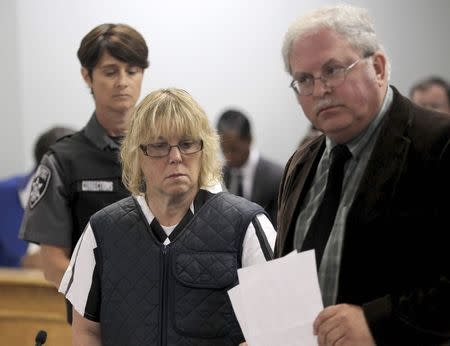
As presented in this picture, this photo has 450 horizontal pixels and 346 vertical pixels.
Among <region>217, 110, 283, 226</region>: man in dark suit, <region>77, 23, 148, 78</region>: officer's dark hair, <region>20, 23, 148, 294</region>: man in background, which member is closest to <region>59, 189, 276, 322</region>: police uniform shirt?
<region>20, 23, 148, 294</region>: man in background

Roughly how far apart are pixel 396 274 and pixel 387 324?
0.32 ft

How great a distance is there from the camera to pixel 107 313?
2.20m

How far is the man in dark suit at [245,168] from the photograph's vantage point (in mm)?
4641

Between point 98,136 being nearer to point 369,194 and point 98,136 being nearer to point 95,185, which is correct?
point 95,185

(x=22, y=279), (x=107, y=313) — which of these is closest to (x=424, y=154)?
(x=107, y=313)

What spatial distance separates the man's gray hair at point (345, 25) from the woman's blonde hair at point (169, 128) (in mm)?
512

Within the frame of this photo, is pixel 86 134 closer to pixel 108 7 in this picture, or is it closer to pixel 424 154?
pixel 424 154

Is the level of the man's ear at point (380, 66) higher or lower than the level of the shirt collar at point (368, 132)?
higher

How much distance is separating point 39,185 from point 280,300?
1.33 metres

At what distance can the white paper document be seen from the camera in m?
1.69

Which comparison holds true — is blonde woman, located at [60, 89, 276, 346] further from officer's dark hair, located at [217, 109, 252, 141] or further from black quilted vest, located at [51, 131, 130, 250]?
officer's dark hair, located at [217, 109, 252, 141]

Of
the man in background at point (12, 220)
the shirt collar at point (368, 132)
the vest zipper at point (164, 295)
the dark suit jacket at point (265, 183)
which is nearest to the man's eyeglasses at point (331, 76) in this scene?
the shirt collar at point (368, 132)

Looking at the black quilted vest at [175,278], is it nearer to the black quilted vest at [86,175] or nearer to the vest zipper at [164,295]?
the vest zipper at [164,295]

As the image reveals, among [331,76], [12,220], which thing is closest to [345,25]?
[331,76]
